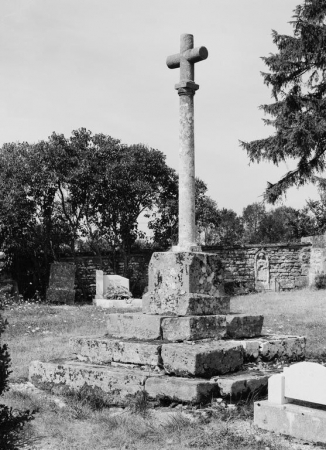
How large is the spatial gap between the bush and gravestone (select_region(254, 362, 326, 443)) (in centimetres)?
1522

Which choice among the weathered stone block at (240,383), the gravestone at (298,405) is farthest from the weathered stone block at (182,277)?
the gravestone at (298,405)

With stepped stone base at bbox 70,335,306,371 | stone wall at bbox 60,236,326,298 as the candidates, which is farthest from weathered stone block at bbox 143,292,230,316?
stone wall at bbox 60,236,326,298

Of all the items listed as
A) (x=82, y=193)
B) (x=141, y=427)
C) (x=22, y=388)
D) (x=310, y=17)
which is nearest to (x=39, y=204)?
(x=82, y=193)

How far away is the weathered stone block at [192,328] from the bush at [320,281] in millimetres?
13687

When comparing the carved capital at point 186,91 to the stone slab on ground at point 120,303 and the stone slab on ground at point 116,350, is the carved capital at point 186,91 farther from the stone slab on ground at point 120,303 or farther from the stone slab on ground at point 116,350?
the stone slab on ground at point 120,303

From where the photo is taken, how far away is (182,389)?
18.4 ft

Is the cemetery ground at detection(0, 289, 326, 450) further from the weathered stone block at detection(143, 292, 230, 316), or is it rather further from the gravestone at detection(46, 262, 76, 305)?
the gravestone at detection(46, 262, 76, 305)

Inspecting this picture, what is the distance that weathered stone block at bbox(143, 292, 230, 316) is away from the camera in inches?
268

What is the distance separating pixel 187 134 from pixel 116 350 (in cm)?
296

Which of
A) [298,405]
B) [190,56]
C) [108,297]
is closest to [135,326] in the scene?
[298,405]

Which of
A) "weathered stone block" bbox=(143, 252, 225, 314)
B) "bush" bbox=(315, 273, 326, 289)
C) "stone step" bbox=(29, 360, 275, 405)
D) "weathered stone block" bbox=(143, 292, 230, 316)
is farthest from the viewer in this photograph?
"bush" bbox=(315, 273, 326, 289)

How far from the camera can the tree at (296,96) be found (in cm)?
2031

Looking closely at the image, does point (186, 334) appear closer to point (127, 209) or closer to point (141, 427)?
point (141, 427)

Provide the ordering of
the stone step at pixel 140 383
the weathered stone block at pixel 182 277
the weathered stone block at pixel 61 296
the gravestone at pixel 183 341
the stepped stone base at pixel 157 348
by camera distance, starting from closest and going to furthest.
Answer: the stone step at pixel 140 383
the gravestone at pixel 183 341
the stepped stone base at pixel 157 348
the weathered stone block at pixel 182 277
the weathered stone block at pixel 61 296
